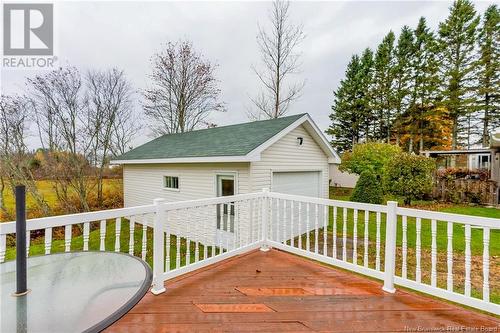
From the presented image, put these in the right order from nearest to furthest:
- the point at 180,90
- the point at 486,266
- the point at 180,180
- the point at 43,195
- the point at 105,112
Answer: the point at 486,266
the point at 180,180
the point at 43,195
the point at 105,112
the point at 180,90

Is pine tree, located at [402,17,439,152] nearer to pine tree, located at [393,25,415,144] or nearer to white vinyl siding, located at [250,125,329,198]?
pine tree, located at [393,25,415,144]

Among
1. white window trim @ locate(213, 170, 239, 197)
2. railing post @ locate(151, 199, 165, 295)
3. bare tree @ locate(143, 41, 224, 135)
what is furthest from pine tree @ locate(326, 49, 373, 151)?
railing post @ locate(151, 199, 165, 295)

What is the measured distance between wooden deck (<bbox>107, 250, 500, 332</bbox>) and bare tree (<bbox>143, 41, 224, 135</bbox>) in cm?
1319

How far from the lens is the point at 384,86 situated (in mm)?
22109

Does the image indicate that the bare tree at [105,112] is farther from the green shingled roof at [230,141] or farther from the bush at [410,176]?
the bush at [410,176]

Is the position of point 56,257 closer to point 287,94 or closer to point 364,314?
point 364,314

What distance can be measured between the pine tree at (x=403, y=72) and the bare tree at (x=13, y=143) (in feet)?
80.7

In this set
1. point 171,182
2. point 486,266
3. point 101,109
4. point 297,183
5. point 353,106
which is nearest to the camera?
point 486,266

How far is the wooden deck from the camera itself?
7.23 ft

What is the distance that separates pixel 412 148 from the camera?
71.7 ft

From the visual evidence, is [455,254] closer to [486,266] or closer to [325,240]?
[325,240]

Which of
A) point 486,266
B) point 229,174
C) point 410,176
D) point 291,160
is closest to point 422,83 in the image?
point 410,176

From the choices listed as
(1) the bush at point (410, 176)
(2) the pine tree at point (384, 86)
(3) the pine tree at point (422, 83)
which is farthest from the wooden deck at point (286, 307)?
(2) the pine tree at point (384, 86)

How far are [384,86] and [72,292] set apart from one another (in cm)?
2569
